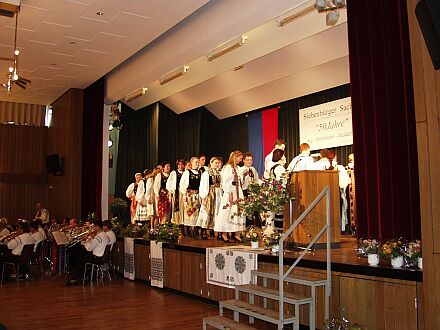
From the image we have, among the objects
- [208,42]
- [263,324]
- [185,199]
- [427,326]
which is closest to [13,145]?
[185,199]

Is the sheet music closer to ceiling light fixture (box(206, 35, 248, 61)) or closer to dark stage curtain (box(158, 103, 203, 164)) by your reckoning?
ceiling light fixture (box(206, 35, 248, 61))

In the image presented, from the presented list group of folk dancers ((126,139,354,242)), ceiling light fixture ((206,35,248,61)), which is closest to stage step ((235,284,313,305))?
group of folk dancers ((126,139,354,242))

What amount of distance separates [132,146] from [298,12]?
11875 mm

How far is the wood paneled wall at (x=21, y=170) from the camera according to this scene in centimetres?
1645

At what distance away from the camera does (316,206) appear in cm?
668

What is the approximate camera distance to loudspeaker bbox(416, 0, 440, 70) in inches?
115

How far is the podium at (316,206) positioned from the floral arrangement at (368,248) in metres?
1.02

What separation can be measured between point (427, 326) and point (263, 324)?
2.50 metres

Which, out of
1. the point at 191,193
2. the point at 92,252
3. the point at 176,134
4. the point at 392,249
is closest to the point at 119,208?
the point at 176,134

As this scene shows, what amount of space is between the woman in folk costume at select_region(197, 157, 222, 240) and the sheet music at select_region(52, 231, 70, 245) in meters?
3.22

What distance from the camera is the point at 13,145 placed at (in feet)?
55.1

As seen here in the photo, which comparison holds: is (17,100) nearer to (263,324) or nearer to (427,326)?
(263,324)

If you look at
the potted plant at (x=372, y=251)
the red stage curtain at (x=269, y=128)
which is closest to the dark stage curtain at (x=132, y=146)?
the red stage curtain at (x=269, y=128)

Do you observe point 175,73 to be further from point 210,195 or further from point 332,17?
point 332,17
